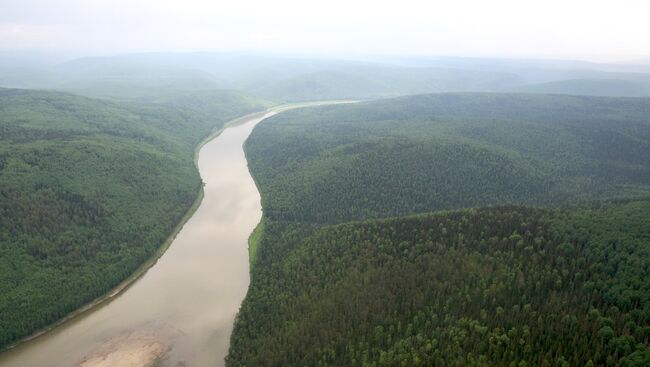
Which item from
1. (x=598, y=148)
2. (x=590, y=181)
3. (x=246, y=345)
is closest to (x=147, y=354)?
(x=246, y=345)

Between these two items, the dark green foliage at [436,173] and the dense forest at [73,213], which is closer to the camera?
the dense forest at [73,213]

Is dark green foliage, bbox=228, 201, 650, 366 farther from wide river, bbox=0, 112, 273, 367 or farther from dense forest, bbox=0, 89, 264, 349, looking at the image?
dense forest, bbox=0, 89, 264, 349

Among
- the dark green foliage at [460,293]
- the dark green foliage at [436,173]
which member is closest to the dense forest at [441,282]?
the dark green foliage at [460,293]

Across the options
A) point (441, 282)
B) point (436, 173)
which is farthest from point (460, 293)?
point (436, 173)

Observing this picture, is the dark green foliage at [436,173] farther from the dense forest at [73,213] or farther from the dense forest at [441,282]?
the dense forest at [73,213]

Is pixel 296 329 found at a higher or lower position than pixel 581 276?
lower

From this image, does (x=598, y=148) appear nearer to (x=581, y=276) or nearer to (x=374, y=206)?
(x=374, y=206)

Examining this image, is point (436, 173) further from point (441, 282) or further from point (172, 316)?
point (172, 316)
